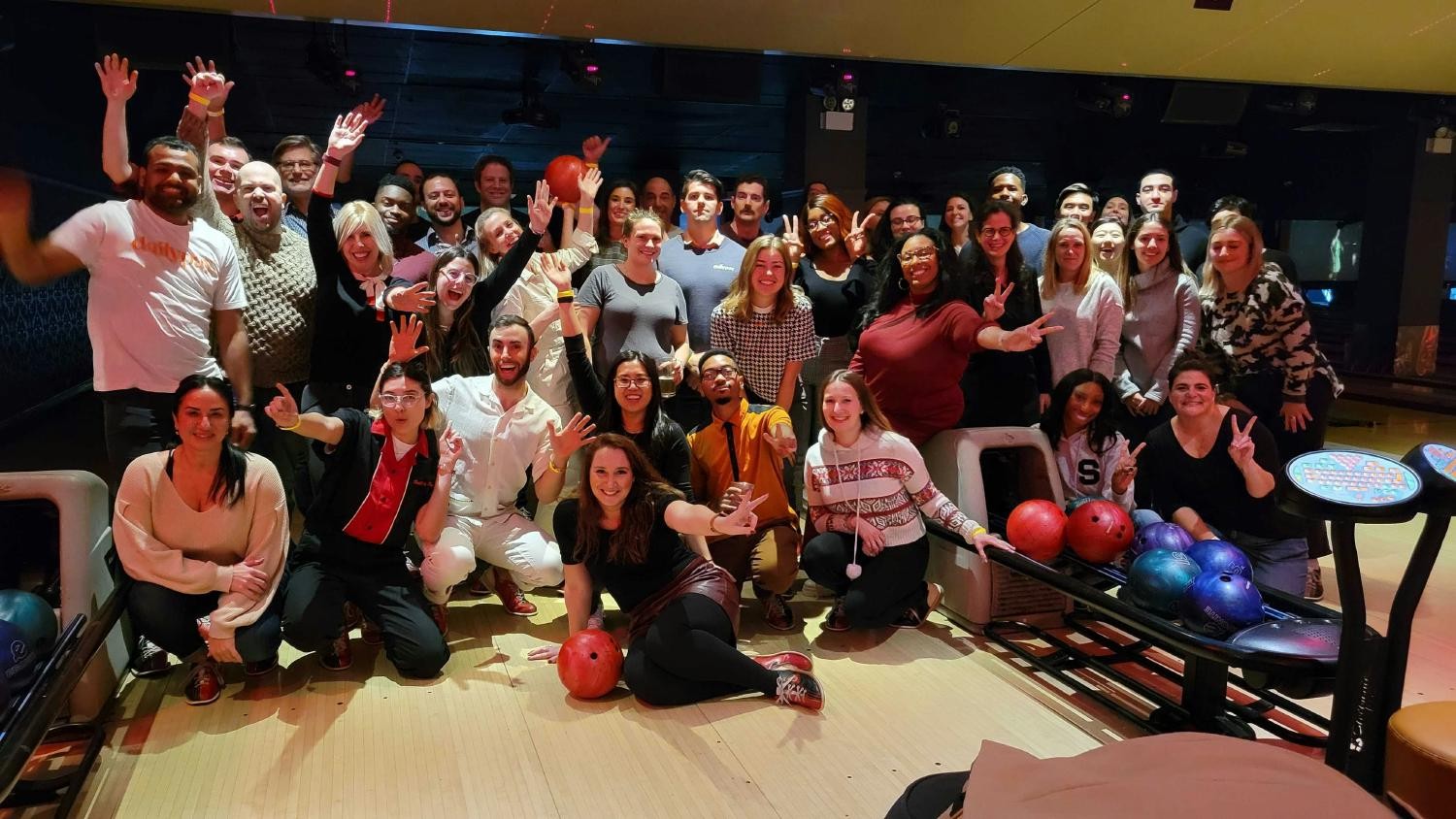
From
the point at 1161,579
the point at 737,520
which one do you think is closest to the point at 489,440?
the point at 737,520

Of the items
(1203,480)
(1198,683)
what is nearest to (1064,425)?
(1203,480)

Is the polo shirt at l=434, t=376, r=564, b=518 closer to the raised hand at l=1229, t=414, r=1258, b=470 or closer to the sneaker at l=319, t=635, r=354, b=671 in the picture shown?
the sneaker at l=319, t=635, r=354, b=671

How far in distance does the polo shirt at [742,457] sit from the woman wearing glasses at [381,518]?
91 cm

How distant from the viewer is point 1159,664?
3.14 m

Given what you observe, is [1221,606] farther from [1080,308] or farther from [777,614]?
[1080,308]

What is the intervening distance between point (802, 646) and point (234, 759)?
1841mm

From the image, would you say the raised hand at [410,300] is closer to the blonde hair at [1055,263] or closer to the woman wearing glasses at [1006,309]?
the woman wearing glasses at [1006,309]

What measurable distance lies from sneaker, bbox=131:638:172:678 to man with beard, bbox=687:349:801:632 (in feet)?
6.18

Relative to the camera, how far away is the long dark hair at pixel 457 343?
3.69 m

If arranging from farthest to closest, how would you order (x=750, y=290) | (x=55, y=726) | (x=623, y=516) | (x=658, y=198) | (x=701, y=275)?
1. (x=658, y=198)
2. (x=701, y=275)
3. (x=750, y=290)
4. (x=623, y=516)
5. (x=55, y=726)

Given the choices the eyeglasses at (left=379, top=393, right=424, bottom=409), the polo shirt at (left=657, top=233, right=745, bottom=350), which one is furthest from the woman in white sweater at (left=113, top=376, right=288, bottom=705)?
the polo shirt at (left=657, top=233, right=745, bottom=350)

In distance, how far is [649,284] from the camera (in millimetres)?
3889

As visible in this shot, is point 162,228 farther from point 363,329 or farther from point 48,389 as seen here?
point 48,389

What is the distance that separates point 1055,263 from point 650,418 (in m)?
1.92
